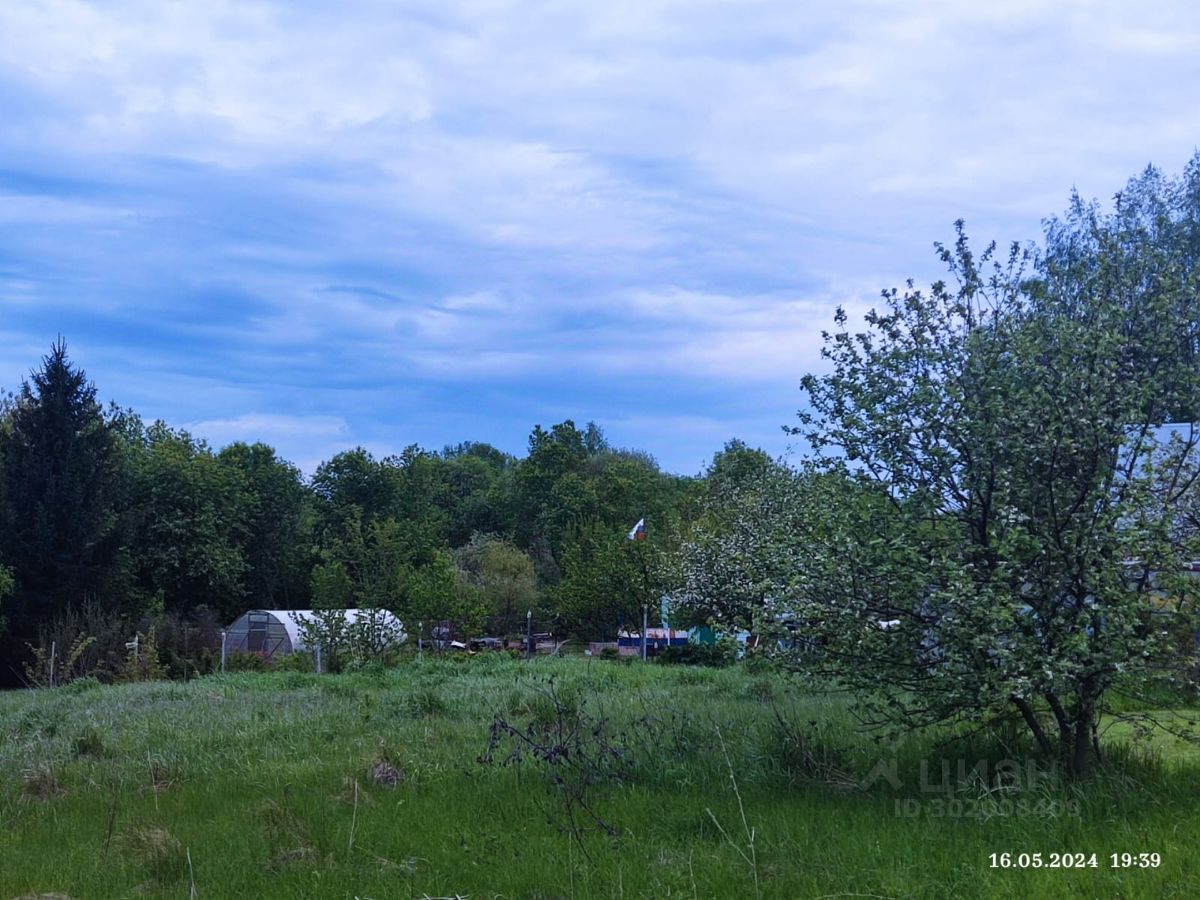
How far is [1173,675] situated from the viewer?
21.7 ft

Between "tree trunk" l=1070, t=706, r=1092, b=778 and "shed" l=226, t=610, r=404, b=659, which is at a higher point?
"tree trunk" l=1070, t=706, r=1092, b=778

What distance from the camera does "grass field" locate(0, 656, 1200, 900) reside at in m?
5.49

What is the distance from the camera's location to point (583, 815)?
682 centimetres

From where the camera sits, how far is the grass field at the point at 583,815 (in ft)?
18.0

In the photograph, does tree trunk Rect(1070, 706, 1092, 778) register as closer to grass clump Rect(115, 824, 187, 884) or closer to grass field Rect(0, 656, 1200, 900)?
grass field Rect(0, 656, 1200, 900)

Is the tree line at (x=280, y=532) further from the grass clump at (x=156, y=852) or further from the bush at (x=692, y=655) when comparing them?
the grass clump at (x=156, y=852)

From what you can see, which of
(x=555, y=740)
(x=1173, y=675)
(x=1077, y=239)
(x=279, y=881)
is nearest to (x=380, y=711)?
(x=555, y=740)

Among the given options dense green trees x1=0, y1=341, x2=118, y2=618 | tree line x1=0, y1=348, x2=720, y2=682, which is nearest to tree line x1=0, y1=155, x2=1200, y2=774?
tree line x1=0, y1=348, x2=720, y2=682

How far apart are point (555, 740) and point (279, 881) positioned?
2.81m

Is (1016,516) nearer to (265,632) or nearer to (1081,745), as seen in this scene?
(1081,745)

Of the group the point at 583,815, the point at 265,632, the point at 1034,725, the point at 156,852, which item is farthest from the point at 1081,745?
the point at 265,632

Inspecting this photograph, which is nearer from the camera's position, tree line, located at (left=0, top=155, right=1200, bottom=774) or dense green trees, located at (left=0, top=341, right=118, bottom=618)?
tree line, located at (left=0, top=155, right=1200, bottom=774)

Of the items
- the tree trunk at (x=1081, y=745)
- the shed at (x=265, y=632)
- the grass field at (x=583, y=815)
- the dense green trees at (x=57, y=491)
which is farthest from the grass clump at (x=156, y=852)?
the shed at (x=265, y=632)

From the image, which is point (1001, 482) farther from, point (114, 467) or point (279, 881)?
point (114, 467)
